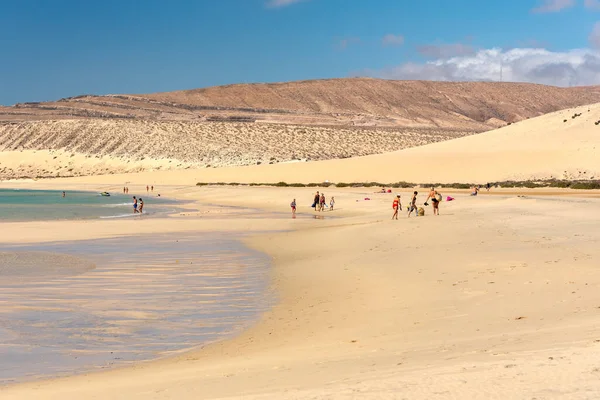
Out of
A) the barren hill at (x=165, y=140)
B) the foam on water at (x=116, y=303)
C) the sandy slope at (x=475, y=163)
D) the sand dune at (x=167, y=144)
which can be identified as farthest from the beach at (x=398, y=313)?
the barren hill at (x=165, y=140)

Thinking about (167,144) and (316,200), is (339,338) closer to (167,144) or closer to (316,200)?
(316,200)

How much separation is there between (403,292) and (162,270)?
6903 millimetres

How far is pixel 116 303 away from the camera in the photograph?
14156mm

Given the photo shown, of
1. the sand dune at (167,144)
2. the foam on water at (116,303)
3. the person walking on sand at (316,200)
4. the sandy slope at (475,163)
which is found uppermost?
the sand dune at (167,144)

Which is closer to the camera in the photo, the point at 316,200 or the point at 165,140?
the point at 316,200

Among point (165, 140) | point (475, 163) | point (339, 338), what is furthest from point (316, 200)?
point (165, 140)

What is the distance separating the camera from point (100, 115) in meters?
173

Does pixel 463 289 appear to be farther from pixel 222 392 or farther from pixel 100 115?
pixel 100 115

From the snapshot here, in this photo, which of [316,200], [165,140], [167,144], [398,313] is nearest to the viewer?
[398,313]

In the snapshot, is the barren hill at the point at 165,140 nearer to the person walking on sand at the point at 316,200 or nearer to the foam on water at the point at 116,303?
the person walking on sand at the point at 316,200

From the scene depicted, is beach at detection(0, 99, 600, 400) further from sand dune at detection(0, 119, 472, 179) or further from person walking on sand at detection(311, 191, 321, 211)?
sand dune at detection(0, 119, 472, 179)

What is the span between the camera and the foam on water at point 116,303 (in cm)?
1041

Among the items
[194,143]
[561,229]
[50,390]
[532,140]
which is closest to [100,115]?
[194,143]

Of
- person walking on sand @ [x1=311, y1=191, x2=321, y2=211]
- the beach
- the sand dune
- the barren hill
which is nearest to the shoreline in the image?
the beach
